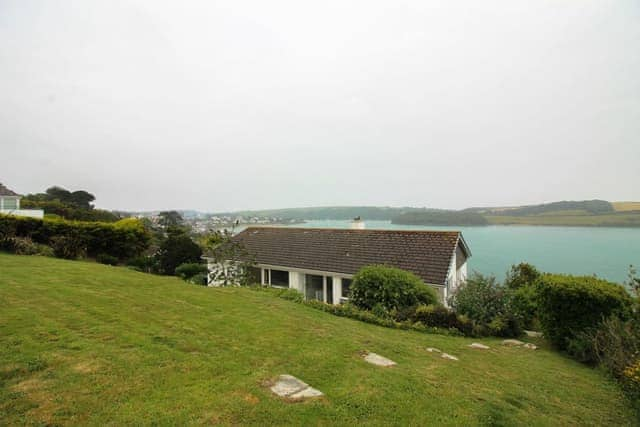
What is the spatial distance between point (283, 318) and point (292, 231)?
13934mm

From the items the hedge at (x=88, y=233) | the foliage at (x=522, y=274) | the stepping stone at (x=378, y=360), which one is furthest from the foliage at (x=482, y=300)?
the hedge at (x=88, y=233)

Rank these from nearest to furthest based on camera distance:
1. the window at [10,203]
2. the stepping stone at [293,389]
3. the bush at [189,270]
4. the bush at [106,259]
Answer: the stepping stone at [293,389], the bush at [106,259], the bush at [189,270], the window at [10,203]

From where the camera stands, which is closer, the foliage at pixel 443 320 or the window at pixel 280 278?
the foliage at pixel 443 320

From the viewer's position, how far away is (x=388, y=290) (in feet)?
37.3

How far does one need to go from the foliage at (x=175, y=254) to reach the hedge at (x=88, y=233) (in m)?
1.59

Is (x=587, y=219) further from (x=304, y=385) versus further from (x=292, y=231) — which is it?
(x=304, y=385)

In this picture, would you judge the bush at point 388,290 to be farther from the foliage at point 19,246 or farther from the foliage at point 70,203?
the foliage at point 70,203

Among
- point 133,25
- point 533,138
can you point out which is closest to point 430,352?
point 133,25

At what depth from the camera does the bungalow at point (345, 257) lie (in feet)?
48.9

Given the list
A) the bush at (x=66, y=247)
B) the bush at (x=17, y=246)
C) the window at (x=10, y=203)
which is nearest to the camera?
the bush at (x=17, y=246)

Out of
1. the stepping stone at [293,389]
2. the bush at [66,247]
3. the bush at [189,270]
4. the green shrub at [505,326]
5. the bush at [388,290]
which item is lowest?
the green shrub at [505,326]

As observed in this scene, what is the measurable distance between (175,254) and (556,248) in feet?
119

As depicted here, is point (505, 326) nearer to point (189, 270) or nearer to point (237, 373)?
point (237, 373)

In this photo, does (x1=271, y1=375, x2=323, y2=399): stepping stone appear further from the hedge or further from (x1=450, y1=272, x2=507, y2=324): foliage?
the hedge
